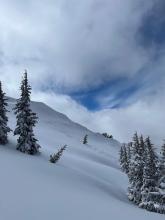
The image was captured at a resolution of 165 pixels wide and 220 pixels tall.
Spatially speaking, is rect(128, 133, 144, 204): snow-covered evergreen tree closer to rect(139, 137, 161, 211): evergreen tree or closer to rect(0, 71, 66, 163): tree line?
rect(139, 137, 161, 211): evergreen tree

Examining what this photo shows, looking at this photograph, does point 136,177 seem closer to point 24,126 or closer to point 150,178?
point 150,178

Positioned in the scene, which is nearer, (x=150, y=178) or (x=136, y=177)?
(x=150, y=178)

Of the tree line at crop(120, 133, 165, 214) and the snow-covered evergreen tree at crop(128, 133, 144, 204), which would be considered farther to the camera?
the snow-covered evergreen tree at crop(128, 133, 144, 204)

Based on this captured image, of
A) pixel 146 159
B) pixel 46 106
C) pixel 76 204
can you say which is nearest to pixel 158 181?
pixel 146 159

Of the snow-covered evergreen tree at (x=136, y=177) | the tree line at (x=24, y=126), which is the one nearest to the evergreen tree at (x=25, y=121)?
the tree line at (x=24, y=126)

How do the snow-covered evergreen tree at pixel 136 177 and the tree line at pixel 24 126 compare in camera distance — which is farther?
the snow-covered evergreen tree at pixel 136 177

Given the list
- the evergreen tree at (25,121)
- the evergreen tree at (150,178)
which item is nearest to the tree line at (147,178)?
the evergreen tree at (150,178)

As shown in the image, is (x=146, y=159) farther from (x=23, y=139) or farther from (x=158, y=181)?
(x=23, y=139)

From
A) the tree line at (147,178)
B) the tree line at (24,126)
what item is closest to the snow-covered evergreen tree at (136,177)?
the tree line at (147,178)

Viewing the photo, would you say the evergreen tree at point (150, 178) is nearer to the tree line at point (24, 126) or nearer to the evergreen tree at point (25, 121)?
the tree line at point (24, 126)

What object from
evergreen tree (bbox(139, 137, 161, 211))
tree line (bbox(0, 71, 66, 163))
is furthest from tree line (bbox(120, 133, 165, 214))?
tree line (bbox(0, 71, 66, 163))

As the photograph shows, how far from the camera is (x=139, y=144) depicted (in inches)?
2025

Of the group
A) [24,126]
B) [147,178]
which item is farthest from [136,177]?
[24,126]

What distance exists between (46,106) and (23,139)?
15223 cm
